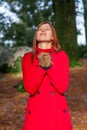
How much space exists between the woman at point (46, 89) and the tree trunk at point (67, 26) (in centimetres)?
966

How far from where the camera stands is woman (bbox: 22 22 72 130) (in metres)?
4.04

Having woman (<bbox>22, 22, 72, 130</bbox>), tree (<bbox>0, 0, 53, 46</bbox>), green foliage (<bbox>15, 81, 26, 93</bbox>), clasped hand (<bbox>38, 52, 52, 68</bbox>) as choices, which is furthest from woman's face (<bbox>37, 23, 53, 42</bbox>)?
tree (<bbox>0, 0, 53, 46</bbox>)

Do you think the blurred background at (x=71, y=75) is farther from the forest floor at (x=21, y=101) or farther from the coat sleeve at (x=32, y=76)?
the coat sleeve at (x=32, y=76)

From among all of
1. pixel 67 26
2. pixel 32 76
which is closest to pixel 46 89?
pixel 32 76

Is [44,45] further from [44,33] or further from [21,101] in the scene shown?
[21,101]

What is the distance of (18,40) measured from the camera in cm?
2981

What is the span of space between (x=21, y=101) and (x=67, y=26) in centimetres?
497

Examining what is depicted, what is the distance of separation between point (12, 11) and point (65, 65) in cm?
2841

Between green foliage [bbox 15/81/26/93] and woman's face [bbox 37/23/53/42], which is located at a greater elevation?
woman's face [bbox 37/23/53/42]

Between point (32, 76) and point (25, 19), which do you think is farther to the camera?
point (25, 19)

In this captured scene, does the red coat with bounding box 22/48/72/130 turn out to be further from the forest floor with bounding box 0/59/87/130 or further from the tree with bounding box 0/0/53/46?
the tree with bounding box 0/0/53/46

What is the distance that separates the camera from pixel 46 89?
13.4 feet

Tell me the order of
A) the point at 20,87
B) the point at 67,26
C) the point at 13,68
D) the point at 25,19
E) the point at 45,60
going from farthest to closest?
A: the point at 25,19 → the point at 67,26 → the point at 13,68 → the point at 20,87 → the point at 45,60

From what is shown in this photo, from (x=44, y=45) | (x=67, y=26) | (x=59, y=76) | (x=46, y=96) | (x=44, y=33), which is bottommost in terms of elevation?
(x=67, y=26)
